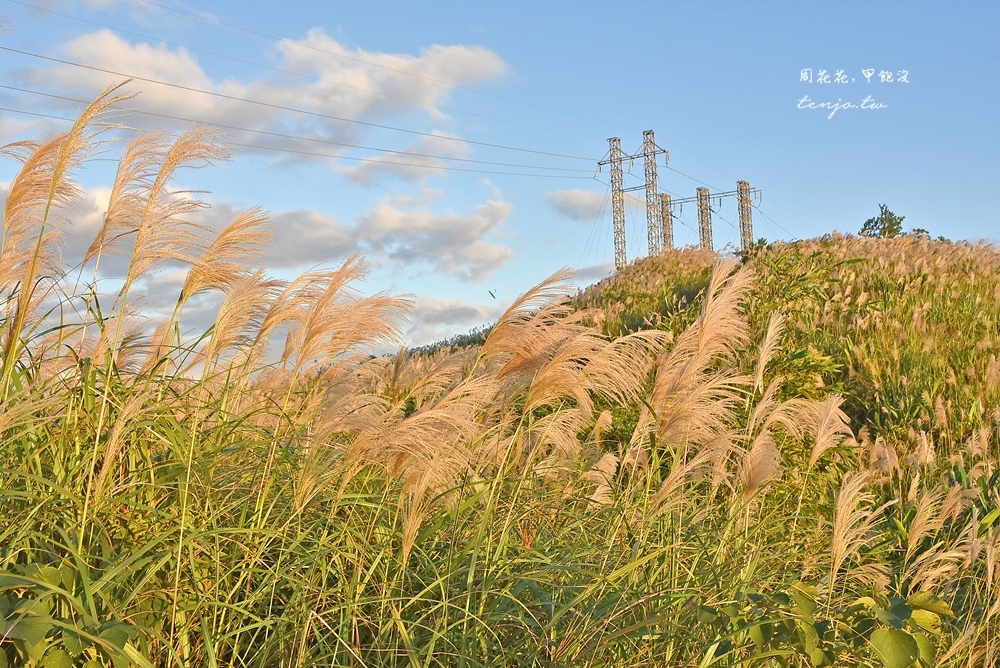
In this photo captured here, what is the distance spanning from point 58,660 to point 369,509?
1252mm

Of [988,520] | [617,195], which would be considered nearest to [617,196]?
[617,195]

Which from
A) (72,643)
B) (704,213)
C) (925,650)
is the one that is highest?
(704,213)

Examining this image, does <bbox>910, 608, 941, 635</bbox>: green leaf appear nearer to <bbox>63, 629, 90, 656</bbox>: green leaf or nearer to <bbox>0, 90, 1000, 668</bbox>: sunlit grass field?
<bbox>0, 90, 1000, 668</bbox>: sunlit grass field

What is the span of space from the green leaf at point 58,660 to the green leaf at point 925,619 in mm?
2740

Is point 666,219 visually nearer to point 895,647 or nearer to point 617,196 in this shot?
point 617,196

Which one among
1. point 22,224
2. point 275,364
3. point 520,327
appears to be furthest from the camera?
point 275,364

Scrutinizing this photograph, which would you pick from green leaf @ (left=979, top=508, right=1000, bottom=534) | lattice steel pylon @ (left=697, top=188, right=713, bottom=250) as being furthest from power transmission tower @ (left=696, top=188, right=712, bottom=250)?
green leaf @ (left=979, top=508, right=1000, bottom=534)

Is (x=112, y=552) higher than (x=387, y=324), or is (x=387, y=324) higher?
(x=387, y=324)

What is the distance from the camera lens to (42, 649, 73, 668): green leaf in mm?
2555

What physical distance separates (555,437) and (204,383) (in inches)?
57.4

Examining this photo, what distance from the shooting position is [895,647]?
2846 millimetres

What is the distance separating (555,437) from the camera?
3699 millimetres

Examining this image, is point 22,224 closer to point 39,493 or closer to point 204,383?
point 204,383

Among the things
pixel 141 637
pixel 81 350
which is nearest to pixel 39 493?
pixel 141 637
